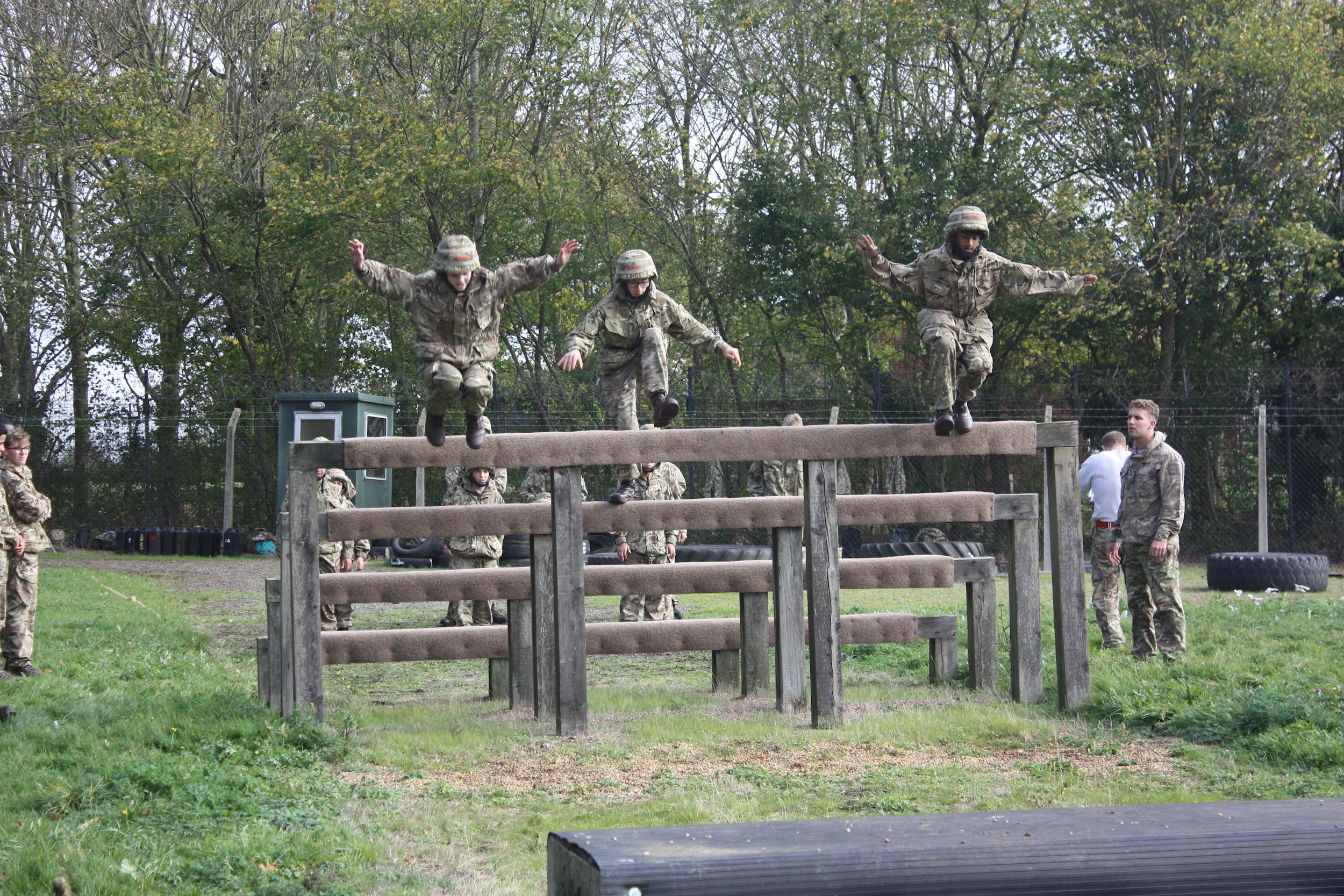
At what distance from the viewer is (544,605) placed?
7.61 m

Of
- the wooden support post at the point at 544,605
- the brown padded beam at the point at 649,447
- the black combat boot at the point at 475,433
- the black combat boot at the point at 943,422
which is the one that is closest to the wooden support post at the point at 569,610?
the wooden support post at the point at 544,605

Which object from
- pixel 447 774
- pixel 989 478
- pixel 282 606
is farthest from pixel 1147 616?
pixel 989 478

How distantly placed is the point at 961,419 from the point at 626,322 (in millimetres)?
2537

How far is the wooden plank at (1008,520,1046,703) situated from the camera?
26.6 feet

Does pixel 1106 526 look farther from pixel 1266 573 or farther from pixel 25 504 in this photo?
pixel 25 504

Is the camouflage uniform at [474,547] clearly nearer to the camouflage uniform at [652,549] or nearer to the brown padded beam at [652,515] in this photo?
the camouflage uniform at [652,549]

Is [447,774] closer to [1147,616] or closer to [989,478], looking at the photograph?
[1147,616]

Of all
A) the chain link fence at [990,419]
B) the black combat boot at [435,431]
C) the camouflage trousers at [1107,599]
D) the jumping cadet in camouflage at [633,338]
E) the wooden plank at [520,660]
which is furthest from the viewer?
the chain link fence at [990,419]

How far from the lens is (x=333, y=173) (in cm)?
2362

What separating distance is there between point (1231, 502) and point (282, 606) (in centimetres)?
1745

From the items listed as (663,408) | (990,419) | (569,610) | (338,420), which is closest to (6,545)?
(569,610)

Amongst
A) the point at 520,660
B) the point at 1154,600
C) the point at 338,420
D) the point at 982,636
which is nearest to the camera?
the point at 520,660

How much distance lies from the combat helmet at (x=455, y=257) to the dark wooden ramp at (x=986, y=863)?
17.6 feet

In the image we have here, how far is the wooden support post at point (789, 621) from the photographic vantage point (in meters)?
7.87
